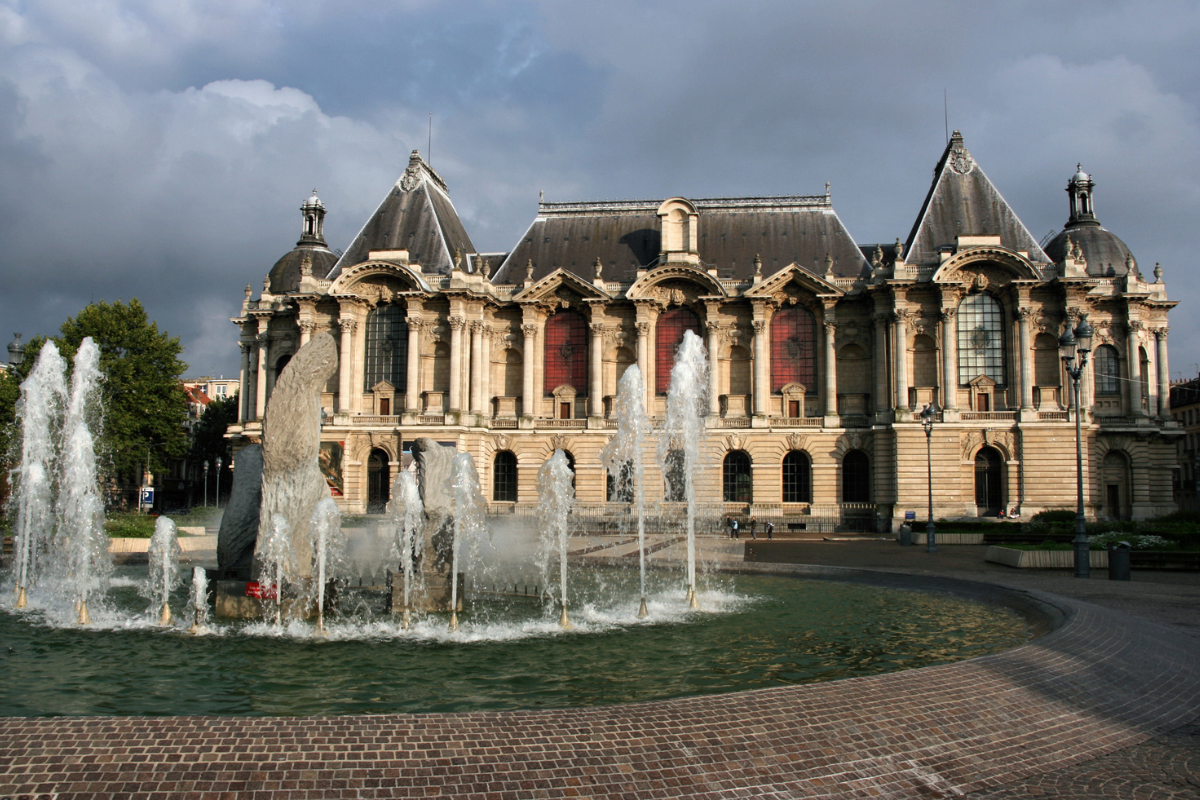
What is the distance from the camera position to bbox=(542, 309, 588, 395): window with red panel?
178 feet

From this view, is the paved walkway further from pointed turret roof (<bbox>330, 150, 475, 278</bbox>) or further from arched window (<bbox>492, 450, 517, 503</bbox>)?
pointed turret roof (<bbox>330, 150, 475, 278</bbox>)

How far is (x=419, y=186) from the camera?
59.0 meters

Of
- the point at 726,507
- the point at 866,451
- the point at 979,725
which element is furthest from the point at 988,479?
the point at 979,725

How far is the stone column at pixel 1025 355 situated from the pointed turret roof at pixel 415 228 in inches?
1340

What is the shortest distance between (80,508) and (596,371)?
35964 millimetres

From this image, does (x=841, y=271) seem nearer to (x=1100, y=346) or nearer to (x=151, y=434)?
(x=1100, y=346)

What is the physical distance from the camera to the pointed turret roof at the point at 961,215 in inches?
2016

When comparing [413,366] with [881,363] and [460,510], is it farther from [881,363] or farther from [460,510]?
[460,510]

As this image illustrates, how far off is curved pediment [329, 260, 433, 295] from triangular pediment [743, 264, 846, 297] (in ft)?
66.5

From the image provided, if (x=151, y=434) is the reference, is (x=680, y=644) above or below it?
below

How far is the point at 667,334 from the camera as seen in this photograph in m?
53.3

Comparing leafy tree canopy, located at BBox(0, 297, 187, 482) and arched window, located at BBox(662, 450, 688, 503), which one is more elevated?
leafy tree canopy, located at BBox(0, 297, 187, 482)

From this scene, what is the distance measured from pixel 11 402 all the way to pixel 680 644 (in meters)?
53.6

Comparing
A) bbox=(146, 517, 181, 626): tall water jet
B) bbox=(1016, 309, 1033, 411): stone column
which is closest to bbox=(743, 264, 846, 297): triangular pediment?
bbox=(1016, 309, 1033, 411): stone column
